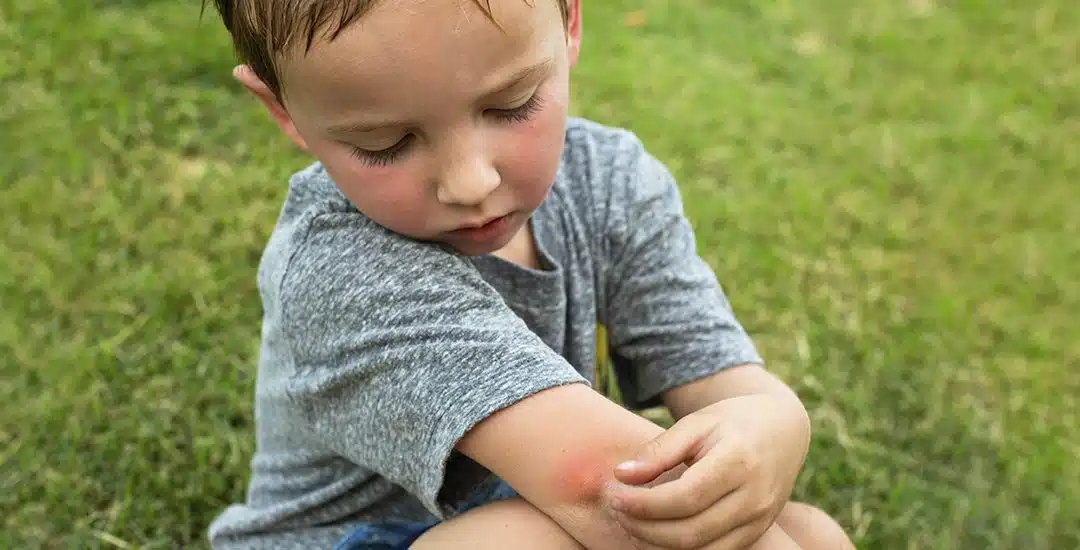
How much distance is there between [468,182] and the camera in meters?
1.17

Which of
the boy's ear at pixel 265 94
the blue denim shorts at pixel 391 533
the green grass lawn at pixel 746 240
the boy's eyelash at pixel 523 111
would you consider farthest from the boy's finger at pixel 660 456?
the green grass lawn at pixel 746 240

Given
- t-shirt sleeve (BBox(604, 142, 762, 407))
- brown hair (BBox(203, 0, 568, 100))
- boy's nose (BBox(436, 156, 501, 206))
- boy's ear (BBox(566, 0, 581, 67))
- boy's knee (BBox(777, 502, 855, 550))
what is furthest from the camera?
t-shirt sleeve (BBox(604, 142, 762, 407))

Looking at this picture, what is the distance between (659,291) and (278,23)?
0.71m

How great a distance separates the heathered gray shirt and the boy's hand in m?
0.14

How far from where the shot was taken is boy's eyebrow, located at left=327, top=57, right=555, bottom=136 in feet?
3.71

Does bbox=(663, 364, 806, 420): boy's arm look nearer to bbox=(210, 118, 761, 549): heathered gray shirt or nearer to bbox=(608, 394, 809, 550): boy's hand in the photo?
bbox=(210, 118, 761, 549): heathered gray shirt

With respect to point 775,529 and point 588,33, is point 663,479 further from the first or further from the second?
point 588,33

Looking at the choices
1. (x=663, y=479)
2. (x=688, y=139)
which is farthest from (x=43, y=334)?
(x=688, y=139)

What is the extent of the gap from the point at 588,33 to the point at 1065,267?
153cm

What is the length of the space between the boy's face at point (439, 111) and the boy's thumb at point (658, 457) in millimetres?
317

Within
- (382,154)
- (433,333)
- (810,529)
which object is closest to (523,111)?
(382,154)

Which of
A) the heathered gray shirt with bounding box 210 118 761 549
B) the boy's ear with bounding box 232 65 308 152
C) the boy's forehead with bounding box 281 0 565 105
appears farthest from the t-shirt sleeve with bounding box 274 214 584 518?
the boy's forehead with bounding box 281 0 565 105

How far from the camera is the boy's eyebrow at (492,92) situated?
3.71 feet

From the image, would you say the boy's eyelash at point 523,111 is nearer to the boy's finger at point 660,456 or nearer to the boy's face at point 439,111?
the boy's face at point 439,111
